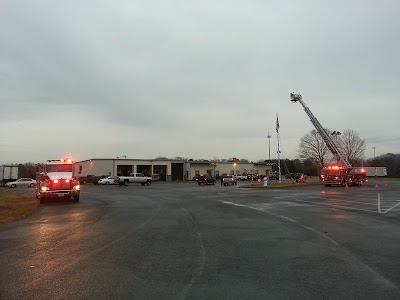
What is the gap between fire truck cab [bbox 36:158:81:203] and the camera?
76.6 feet

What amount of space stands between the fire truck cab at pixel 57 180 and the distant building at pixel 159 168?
52.2m

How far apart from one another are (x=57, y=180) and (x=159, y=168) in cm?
6417

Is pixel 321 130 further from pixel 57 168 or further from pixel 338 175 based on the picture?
pixel 57 168

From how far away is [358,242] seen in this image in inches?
379

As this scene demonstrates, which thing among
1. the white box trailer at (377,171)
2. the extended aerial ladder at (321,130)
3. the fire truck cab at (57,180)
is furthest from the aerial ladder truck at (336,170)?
the white box trailer at (377,171)

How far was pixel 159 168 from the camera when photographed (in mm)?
87625

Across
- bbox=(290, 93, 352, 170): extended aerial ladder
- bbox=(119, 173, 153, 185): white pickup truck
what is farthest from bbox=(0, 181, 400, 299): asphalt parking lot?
bbox=(119, 173, 153, 185): white pickup truck

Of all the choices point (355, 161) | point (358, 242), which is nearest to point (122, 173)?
point (355, 161)

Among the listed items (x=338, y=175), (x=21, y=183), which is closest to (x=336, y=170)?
(x=338, y=175)

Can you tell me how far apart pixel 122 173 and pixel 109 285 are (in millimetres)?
78399

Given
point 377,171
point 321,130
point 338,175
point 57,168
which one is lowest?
point 338,175

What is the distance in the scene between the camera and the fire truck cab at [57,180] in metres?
23.3

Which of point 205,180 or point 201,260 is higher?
point 205,180

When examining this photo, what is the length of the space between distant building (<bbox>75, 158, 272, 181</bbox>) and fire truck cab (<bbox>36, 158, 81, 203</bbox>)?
52248mm
